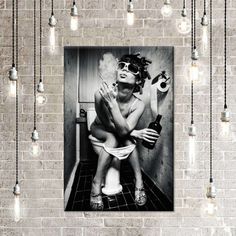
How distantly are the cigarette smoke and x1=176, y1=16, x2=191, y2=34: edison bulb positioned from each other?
0.59 meters

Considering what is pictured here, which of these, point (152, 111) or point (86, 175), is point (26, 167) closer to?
point (86, 175)

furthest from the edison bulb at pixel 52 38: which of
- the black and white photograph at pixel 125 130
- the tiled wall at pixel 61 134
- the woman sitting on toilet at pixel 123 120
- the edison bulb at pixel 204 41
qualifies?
the edison bulb at pixel 204 41

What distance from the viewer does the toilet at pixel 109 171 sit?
2.66 metres

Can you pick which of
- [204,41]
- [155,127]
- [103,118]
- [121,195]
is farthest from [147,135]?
[204,41]

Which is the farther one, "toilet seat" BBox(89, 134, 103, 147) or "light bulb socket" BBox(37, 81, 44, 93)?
"toilet seat" BBox(89, 134, 103, 147)

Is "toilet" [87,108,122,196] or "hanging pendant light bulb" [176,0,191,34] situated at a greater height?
"hanging pendant light bulb" [176,0,191,34]

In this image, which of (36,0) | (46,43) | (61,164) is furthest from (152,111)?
(36,0)

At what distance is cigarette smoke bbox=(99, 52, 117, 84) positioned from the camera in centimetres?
267

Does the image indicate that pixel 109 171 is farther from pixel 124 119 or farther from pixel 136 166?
pixel 124 119

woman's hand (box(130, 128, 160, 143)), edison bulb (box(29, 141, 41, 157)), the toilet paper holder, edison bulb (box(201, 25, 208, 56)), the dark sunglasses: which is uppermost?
edison bulb (box(201, 25, 208, 56))

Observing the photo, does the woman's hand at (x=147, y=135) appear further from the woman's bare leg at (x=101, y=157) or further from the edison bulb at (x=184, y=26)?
the edison bulb at (x=184, y=26)

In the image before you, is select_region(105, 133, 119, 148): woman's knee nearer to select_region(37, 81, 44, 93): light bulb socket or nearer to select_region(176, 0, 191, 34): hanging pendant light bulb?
select_region(37, 81, 44, 93): light bulb socket

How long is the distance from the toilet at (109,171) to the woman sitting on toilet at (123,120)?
0.03 m

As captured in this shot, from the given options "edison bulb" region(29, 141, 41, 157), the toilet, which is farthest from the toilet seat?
"edison bulb" region(29, 141, 41, 157)
